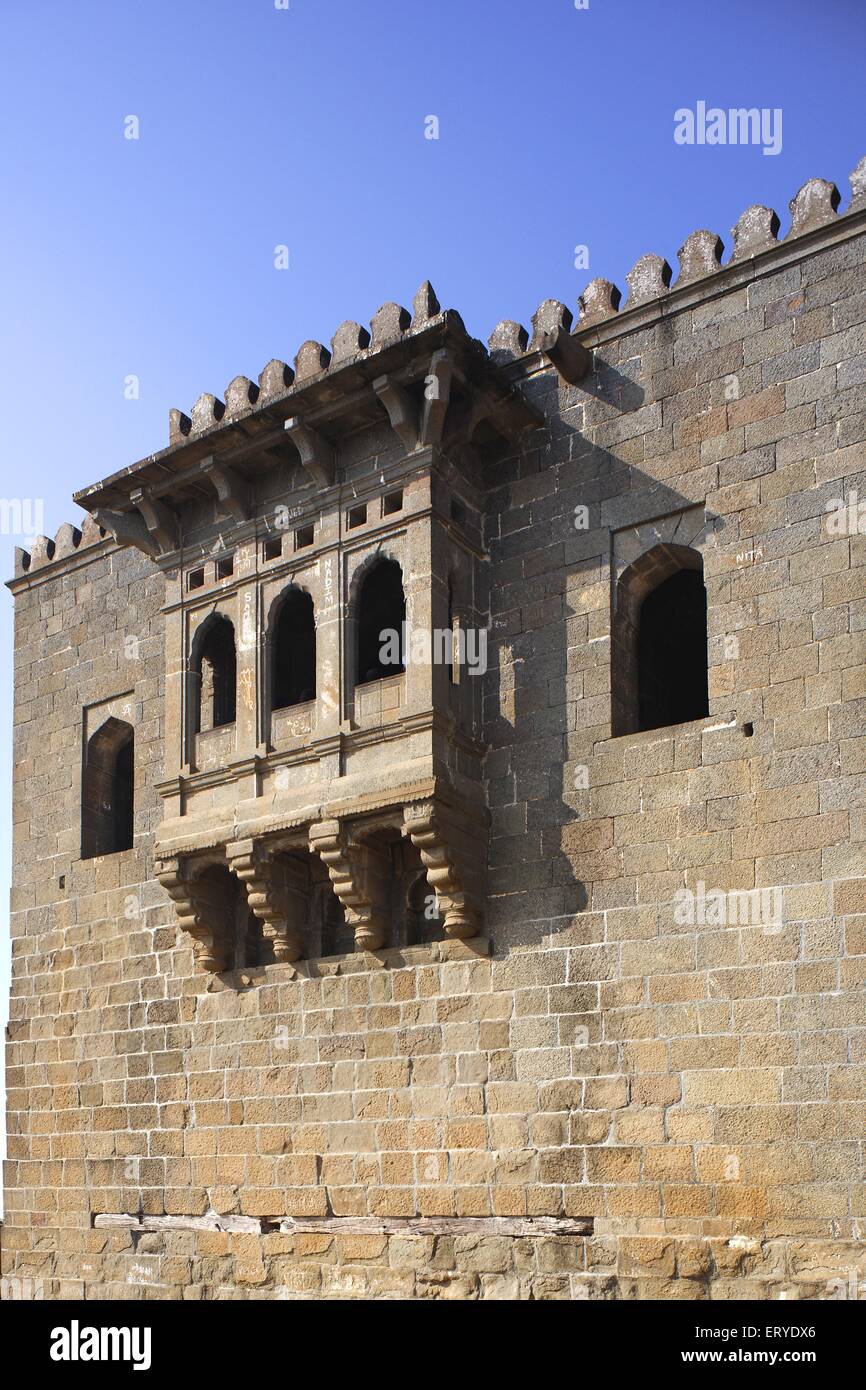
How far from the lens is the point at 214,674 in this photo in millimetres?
14086

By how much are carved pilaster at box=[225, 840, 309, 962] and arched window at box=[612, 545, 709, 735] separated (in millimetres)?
2981

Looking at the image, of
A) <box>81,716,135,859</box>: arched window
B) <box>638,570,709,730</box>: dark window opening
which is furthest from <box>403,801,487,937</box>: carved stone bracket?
<box>81,716,135,859</box>: arched window

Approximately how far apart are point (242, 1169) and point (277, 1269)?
2.68 ft

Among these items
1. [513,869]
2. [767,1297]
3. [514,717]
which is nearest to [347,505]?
[514,717]

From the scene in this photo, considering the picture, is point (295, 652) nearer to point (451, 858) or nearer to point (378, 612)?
point (378, 612)

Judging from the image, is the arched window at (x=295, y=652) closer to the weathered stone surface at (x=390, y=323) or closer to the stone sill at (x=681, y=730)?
the weathered stone surface at (x=390, y=323)

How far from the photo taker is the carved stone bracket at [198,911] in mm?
13539

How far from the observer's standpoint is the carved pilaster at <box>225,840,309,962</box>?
42.5ft

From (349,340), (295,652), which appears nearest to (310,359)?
(349,340)

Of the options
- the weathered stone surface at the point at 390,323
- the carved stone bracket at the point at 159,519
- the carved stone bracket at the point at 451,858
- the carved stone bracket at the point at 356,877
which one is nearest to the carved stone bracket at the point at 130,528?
the carved stone bracket at the point at 159,519

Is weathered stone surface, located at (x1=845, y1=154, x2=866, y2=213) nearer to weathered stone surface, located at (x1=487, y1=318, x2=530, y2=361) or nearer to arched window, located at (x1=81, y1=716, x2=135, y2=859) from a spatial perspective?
weathered stone surface, located at (x1=487, y1=318, x2=530, y2=361)

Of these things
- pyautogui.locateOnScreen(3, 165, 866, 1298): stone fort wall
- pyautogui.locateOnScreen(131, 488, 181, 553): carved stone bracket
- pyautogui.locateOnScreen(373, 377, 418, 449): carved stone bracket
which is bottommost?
pyautogui.locateOnScreen(3, 165, 866, 1298): stone fort wall

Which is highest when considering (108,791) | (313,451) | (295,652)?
(313,451)

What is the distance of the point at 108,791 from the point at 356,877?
13.9ft
